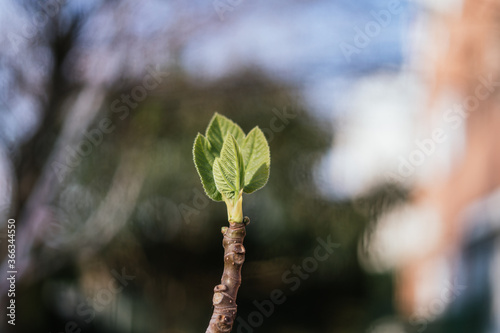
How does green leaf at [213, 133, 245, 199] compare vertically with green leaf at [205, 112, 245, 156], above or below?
below

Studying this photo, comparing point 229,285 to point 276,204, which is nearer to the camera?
point 229,285

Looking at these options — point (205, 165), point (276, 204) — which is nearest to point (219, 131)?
point (205, 165)

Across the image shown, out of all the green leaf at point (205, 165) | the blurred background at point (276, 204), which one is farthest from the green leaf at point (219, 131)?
the blurred background at point (276, 204)

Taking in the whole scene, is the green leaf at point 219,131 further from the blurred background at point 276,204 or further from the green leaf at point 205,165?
the blurred background at point 276,204

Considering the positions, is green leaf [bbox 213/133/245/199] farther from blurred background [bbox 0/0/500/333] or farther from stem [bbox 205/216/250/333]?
blurred background [bbox 0/0/500/333]

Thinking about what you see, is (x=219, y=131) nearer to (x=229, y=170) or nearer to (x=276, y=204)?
(x=229, y=170)

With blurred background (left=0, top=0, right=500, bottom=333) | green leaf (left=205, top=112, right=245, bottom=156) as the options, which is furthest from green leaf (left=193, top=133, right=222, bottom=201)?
blurred background (left=0, top=0, right=500, bottom=333)

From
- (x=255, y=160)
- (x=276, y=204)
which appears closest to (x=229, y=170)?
(x=255, y=160)
